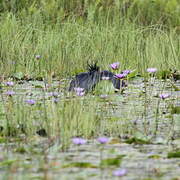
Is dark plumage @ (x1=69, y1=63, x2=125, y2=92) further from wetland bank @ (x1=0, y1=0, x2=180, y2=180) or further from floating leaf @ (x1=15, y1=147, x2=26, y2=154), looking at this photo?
floating leaf @ (x1=15, y1=147, x2=26, y2=154)

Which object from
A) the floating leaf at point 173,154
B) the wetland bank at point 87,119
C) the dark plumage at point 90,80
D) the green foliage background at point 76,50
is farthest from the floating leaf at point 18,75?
the floating leaf at point 173,154

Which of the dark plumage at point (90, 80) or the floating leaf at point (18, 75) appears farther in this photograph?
the floating leaf at point (18, 75)

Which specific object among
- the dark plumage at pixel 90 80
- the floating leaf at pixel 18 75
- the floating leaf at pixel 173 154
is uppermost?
the floating leaf at pixel 18 75

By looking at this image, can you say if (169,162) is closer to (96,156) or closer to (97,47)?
(96,156)

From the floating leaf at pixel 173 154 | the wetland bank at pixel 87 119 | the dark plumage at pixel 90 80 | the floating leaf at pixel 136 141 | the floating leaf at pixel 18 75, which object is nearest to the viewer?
the wetland bank at pixel 87 119

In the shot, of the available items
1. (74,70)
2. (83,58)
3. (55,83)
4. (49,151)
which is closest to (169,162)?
(49,151)

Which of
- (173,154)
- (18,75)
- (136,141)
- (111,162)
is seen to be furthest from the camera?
(18,75)

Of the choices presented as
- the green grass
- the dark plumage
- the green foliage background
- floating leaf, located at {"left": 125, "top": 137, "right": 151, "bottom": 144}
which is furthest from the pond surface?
the green grass

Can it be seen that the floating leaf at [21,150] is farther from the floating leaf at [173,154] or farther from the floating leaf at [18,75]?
the floating leaf at [18,75]

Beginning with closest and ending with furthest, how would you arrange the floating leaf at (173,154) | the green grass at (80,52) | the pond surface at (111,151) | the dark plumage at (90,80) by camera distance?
1. the pond surface at (111,151)
2. the floating leaf at (173,154)
3. the dark plumage at (90,80)
4. the green grass at (80,52)

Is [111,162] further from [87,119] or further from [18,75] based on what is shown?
[18,75]

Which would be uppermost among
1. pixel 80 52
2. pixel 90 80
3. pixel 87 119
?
pixel 80 52

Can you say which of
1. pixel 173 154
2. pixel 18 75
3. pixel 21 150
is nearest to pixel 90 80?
pixel 18 75

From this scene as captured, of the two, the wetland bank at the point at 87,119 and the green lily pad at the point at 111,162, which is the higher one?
the wetland bank at the point at 87,119
